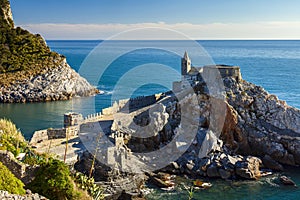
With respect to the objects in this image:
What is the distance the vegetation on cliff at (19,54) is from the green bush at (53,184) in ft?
173

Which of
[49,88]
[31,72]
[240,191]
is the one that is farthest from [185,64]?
[31,72]

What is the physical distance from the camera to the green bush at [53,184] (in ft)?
51.5

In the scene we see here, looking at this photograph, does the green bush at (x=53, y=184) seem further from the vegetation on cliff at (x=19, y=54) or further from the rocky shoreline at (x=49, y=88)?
the vegetation on cliff at (x=19, y=54)

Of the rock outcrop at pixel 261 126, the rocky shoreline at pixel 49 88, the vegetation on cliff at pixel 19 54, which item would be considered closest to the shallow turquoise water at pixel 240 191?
the rock outcrop at pixel 261 126

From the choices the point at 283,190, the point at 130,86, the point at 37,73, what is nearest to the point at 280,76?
the point at 130,86

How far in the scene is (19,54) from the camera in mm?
74000

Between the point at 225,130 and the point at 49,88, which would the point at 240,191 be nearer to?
the point at 225,130

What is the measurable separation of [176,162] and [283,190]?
8347mm

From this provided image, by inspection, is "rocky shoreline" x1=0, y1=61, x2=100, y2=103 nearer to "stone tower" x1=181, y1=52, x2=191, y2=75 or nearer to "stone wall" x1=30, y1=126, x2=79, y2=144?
"stone tower" x1=181, y1=52, x2=191, y2=75

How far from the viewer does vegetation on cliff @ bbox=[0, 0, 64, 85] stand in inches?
2682

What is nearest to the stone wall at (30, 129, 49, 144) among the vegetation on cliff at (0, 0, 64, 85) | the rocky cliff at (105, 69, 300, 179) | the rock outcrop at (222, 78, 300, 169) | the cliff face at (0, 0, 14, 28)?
the rocky cliff at (105, 69, 300, 179)

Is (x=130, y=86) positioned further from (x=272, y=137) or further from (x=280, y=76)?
(x=272, y=137)

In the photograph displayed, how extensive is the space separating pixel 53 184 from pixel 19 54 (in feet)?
207

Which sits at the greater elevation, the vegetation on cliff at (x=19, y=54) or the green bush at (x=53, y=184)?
the vegetation on cliff at (x=19, y=54)
